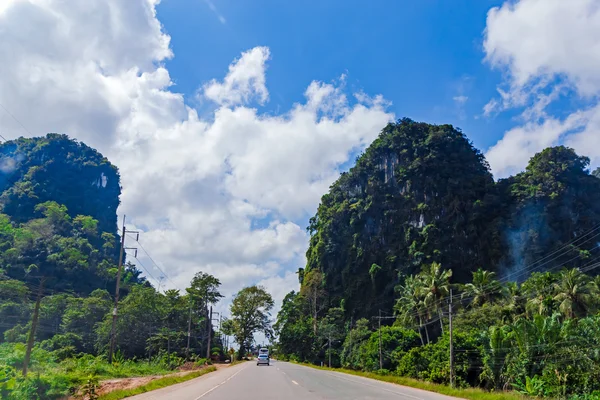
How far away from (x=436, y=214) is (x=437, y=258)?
10035mm

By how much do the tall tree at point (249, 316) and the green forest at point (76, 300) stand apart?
20 centimetres

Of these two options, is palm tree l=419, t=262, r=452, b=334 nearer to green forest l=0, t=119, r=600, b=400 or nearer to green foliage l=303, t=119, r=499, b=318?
green forest l=0, t=119, r=600, b=400

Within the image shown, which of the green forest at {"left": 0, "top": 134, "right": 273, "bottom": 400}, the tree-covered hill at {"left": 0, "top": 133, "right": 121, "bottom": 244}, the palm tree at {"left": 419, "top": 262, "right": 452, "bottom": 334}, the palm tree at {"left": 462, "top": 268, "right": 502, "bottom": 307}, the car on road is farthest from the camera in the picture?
the tree-covered hill at {"left": 0, "top": 133, "right": 121, "bottom": 244}

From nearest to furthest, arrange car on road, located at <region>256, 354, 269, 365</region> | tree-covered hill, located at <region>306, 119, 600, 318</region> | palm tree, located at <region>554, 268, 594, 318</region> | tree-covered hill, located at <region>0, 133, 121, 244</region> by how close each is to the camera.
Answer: palm tree, located at <region>554, 268, 594, 318</region>, car on road, located at <region>256, 354, 269, 365</region>, tree-covered hill, located at <region>306, 119, 600, 318</region>, tree-covered hill, located at <region>0, 133, 121, 244</region>

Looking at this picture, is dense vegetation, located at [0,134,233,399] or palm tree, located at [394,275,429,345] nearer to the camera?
dense vegetation, located at [0,134,233,399]

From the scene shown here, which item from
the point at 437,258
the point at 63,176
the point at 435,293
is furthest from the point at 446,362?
the point at 63,176

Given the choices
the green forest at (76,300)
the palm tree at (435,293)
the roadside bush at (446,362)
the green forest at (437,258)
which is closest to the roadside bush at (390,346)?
the green forest at (437,258)

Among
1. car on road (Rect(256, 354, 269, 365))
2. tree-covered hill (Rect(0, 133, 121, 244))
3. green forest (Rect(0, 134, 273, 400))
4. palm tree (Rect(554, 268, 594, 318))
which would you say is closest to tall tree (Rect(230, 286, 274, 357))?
green forest (Rect(0, 134, 273, 400))

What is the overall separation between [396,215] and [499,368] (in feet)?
183

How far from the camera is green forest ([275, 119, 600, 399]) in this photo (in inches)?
1544

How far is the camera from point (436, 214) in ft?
266

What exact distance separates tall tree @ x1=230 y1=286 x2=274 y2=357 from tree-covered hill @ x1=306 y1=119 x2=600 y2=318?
13284mm

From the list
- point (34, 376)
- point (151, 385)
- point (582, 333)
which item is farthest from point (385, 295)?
point (34, 376)

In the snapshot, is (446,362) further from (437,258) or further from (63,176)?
(63,176)
